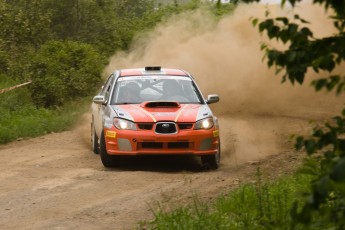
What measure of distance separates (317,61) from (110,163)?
9.16m

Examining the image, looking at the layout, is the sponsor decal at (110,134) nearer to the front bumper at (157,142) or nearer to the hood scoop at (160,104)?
the front bumper at (157,142)

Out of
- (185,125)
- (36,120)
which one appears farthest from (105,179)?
(36,120)

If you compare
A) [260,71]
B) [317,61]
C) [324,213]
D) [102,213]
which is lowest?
[260,71]

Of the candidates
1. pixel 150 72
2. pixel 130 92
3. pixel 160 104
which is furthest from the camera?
pixel 150 72

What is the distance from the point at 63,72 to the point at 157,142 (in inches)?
452

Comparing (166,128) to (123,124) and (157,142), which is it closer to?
(157,142)

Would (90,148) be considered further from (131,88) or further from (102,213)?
(102,213)

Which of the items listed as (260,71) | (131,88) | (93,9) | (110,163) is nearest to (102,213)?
(110,163)

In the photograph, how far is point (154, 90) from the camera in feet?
44.9

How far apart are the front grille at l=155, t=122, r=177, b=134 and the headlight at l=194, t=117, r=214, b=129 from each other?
361 mm

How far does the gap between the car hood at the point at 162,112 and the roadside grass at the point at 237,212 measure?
124 inches

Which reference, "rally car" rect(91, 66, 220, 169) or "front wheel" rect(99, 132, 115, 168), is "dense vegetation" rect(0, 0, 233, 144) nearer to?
"rally car" rect(91, 66, 220, 169)

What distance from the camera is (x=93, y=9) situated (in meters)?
27.6

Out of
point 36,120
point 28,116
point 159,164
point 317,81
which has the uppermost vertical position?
point 317,81
